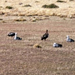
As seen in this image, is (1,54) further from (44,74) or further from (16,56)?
(44,74)

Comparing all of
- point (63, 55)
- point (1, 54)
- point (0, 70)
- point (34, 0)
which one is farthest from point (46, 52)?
point (34, 0)

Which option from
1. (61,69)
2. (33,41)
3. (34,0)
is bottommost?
(34,0)

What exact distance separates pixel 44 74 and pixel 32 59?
10.3ft

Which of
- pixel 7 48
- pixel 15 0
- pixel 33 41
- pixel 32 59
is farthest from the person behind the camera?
pixel 15 0

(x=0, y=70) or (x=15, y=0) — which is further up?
(x=0, y=70)

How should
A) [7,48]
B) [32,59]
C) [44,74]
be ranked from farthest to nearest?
[7,48] → [32,59] → [44,74]

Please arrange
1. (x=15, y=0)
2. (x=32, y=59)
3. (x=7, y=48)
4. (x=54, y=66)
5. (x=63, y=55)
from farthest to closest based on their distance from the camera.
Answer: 1. (x=15, y=0)
2. (x=7, y=48)
3. (x=63, y=55)
4. (x=32, y=59)
5. (x=54, y=66)

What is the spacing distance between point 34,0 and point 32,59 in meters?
60.7

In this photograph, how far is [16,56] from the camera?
1848 cm

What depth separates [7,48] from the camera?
826 inches

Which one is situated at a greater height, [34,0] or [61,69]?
[61,69]

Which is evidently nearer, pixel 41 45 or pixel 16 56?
pixel 16 56

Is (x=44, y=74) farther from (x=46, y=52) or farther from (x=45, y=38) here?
(x=45, y=38)

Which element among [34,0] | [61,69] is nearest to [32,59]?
[61,69]
